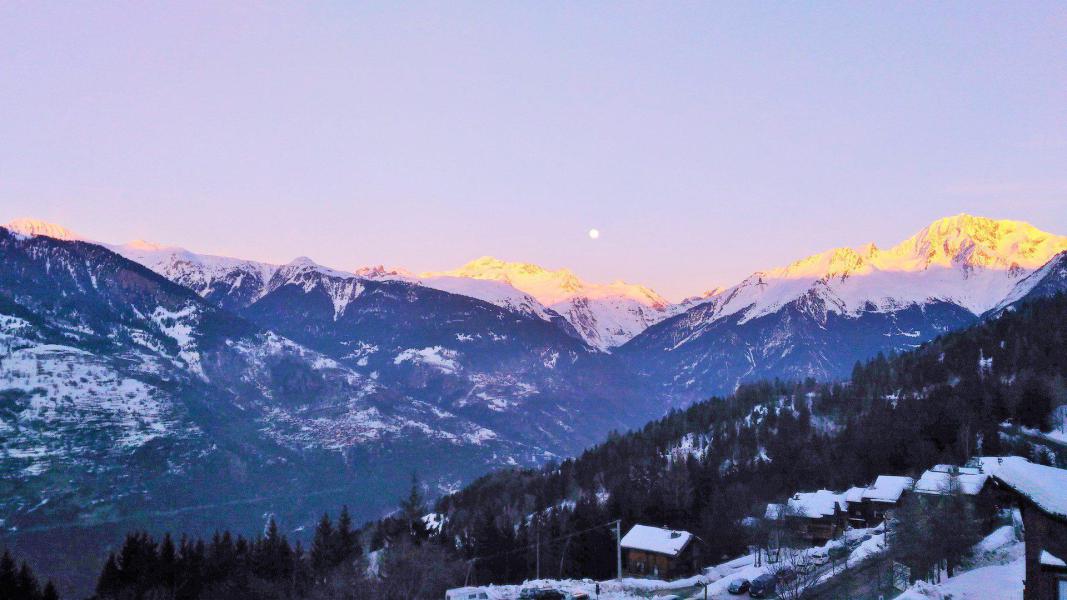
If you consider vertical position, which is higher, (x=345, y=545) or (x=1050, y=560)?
(x=1050, y=560)

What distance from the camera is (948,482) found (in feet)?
242

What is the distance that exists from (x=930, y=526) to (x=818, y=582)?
10.3 m

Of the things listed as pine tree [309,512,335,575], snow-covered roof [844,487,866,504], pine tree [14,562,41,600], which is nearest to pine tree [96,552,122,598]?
pine tree [14,562,41,600]

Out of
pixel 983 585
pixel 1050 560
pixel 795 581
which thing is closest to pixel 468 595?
pixel 795 581

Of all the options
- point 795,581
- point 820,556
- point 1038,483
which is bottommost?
point 820,556

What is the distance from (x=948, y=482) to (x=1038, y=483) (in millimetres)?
59901

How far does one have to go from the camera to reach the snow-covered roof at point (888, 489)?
101 meters

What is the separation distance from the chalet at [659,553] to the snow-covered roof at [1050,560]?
246ft

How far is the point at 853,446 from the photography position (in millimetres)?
147500

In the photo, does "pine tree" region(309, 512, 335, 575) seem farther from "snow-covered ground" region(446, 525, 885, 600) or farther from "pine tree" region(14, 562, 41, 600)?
"snow-covered ground" region(446, 525, 885, 600)

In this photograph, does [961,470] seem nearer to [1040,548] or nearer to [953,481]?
[953,481]

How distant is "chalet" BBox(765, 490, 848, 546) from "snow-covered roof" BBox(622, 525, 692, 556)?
35.0ft

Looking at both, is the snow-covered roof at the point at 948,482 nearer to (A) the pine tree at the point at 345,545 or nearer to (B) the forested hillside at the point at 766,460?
(B) the forested hillside at the point at 766,460

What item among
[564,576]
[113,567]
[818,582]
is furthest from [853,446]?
[113,567]
